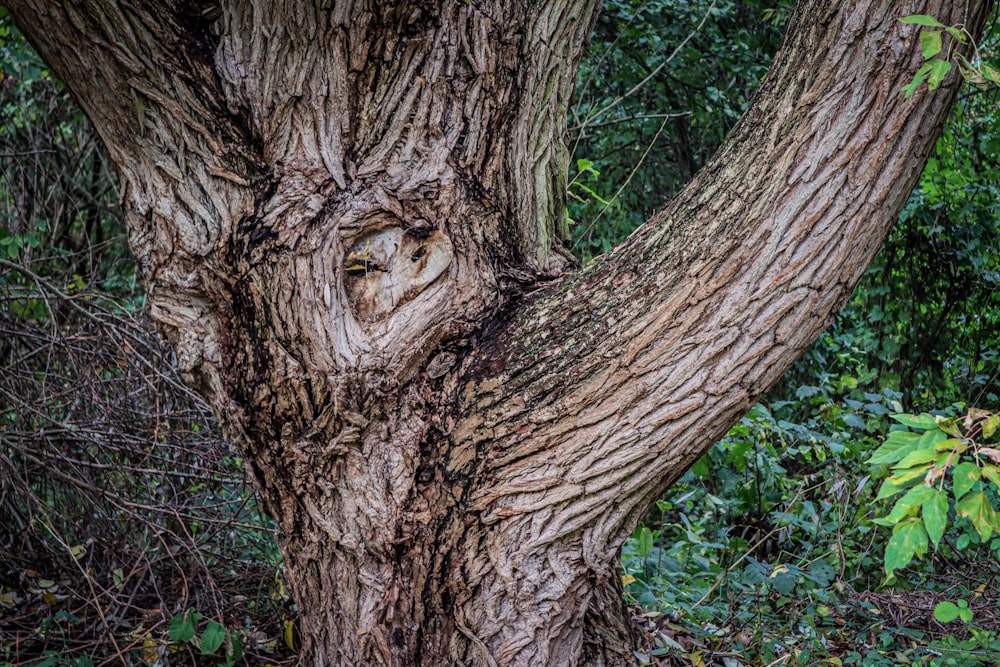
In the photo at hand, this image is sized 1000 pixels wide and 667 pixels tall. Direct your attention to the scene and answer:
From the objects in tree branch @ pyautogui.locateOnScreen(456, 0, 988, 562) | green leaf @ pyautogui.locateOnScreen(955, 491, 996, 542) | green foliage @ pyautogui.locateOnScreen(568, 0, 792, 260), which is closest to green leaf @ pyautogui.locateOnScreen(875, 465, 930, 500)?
green leaf @ pyautogui.locateOnScreen(955, 491, 996, 542)

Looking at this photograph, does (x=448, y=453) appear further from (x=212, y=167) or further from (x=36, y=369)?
(x=36, y=369)

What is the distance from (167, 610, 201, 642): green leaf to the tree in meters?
0.63

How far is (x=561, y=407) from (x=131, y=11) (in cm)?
151

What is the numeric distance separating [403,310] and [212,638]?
4.53 feet

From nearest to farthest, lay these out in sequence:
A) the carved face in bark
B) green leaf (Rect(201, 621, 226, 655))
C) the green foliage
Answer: the carved face in bark < green leaf (Rect(201, 621, 226, 655)) < the green foliage

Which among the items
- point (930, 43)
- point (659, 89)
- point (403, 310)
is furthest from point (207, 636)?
point (659, 89)

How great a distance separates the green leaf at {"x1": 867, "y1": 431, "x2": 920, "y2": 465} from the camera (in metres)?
1.75

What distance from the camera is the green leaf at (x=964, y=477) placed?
5.20 feet

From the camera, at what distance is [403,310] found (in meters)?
2.24

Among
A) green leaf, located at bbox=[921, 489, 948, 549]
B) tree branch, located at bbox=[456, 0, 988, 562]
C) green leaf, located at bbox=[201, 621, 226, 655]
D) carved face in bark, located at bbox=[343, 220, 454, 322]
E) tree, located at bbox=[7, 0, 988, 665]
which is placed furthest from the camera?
green leaf, located at bbox=[201, 621, 226, 655]

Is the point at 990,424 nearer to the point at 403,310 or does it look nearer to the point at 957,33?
the point at 957,33

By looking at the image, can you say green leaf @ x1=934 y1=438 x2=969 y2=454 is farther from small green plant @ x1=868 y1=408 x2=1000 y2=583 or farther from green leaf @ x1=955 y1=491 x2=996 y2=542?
green leaf @ x1=955 y1=491 x2=996 y2=542

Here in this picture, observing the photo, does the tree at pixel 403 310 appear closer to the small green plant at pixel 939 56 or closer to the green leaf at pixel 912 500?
the small green plant at pixel 939 56

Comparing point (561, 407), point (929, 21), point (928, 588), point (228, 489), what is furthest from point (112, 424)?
point (928, 588)
